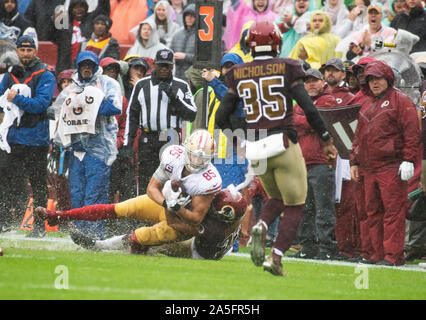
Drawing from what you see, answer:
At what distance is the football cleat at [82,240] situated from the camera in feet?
32.6

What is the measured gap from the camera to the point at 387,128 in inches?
418

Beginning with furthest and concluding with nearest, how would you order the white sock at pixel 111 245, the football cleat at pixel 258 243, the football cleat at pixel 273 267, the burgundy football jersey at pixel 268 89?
the white sock at pixel 111 245 → the burgundy football jersey at pixel 268 89 → the football cleat at pixel 273 267 → the football cleat at pixel 258 243

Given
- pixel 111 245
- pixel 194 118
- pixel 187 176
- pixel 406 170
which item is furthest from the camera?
pixel 194 118

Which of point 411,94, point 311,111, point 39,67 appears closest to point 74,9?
point 39,67

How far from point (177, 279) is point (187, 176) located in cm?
204

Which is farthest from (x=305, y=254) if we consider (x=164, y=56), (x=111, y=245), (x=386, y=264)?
(x=164, y=56)

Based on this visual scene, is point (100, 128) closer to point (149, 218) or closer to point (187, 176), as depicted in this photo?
point (149, 218)

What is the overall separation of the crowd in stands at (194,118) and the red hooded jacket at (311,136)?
0.01 metres

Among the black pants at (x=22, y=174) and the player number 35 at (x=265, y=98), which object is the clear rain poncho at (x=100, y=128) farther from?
the player number 35 at (x=265, y=98)

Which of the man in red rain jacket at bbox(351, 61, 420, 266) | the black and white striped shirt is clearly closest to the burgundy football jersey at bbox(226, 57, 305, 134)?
the man in red rain jacket at bbox(351, 61, 420, 266)

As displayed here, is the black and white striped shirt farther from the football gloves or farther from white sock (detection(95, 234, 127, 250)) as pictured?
the football gloves

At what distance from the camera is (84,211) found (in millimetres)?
10055

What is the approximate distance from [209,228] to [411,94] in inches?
159

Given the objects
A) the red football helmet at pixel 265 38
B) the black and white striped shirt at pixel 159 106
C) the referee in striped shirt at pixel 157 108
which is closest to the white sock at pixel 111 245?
the referee in striped shirt at pixel 157 108
